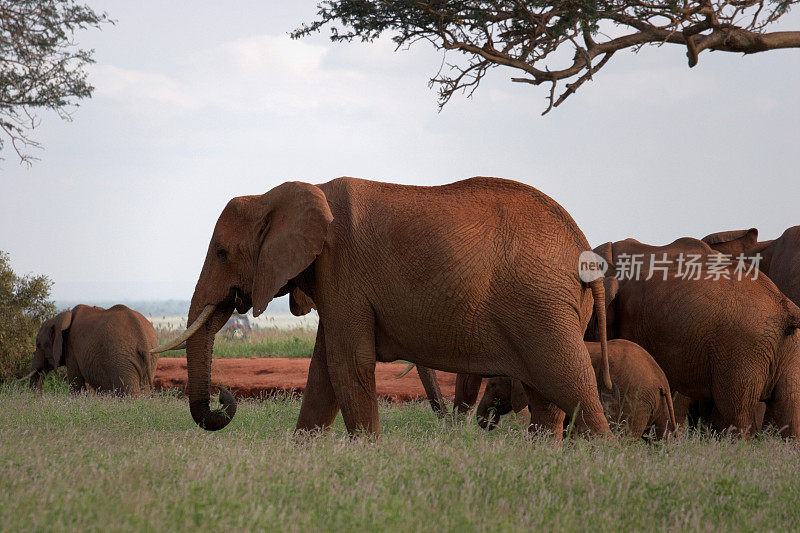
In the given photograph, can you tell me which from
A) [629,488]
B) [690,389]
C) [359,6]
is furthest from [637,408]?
[359,6]

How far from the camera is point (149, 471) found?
15.9 feet

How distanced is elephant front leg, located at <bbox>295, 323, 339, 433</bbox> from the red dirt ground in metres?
5.08

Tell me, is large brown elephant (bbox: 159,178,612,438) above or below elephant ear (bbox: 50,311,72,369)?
above

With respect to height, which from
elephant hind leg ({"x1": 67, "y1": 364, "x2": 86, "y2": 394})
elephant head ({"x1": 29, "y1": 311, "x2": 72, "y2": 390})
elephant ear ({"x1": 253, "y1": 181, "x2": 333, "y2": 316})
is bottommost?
elephant hind leg ({"x1": 67, "y1": 364, "x2": 86, "y2": 394})

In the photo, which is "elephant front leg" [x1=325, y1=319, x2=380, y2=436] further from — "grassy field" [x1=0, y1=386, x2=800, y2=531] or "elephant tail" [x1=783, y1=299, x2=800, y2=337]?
"elephant tail" [x1=783, y1=299, x2=800, y2=337]

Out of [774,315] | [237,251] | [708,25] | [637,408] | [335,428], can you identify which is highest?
[708,25]

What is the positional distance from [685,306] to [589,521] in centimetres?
489

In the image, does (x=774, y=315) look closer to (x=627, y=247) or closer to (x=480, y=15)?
(x=627, y=247)

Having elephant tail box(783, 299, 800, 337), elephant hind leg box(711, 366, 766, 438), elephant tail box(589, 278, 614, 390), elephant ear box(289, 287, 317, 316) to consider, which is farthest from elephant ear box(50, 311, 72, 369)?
elephant tail box(783, 299, 800, 337)

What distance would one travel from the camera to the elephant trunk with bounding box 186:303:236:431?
7.50 m

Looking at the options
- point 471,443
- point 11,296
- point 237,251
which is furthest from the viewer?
point 11,296

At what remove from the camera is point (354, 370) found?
6.66 meters

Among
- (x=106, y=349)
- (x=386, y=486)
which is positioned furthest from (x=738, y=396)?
(x=106, y=349)

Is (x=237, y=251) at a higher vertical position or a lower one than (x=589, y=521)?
higher
